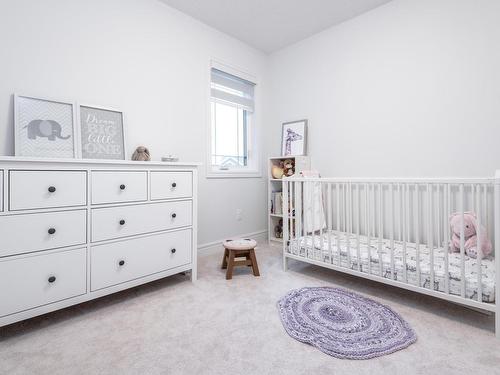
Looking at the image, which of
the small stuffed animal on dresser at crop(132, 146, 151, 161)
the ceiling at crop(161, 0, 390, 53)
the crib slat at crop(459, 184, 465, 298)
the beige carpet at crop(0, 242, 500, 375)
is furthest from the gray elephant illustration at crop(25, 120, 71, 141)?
the crib slat at crop(459, 184, 465, 298)

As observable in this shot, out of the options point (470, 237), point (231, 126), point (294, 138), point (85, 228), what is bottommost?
point (470, 237)

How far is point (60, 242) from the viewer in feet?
4.64

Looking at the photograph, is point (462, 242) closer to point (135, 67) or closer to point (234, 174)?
point (234, 174)

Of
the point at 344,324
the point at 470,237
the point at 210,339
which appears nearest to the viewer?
the point at 210,339

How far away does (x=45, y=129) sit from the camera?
1706mm

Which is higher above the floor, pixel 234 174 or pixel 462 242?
pixel 234 174

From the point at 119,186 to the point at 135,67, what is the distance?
1142mm

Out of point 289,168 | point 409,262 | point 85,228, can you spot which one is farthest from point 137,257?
point 289,168

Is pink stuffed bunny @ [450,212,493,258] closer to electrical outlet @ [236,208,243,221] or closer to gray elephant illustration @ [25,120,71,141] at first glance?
electrical outlet @ [236,208,243,221]

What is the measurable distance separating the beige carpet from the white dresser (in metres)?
0.15

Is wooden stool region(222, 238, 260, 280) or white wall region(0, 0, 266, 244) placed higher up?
white wall region(0, 0, 266, 244)

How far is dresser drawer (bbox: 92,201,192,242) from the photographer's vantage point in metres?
1.56

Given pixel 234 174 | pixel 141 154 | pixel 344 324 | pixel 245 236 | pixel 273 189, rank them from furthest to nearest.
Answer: pixel 273 189, pixel 245 236, pixel 234 174, pixel 141 154, pixel 344 324

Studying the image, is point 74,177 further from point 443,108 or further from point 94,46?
point 443,108
